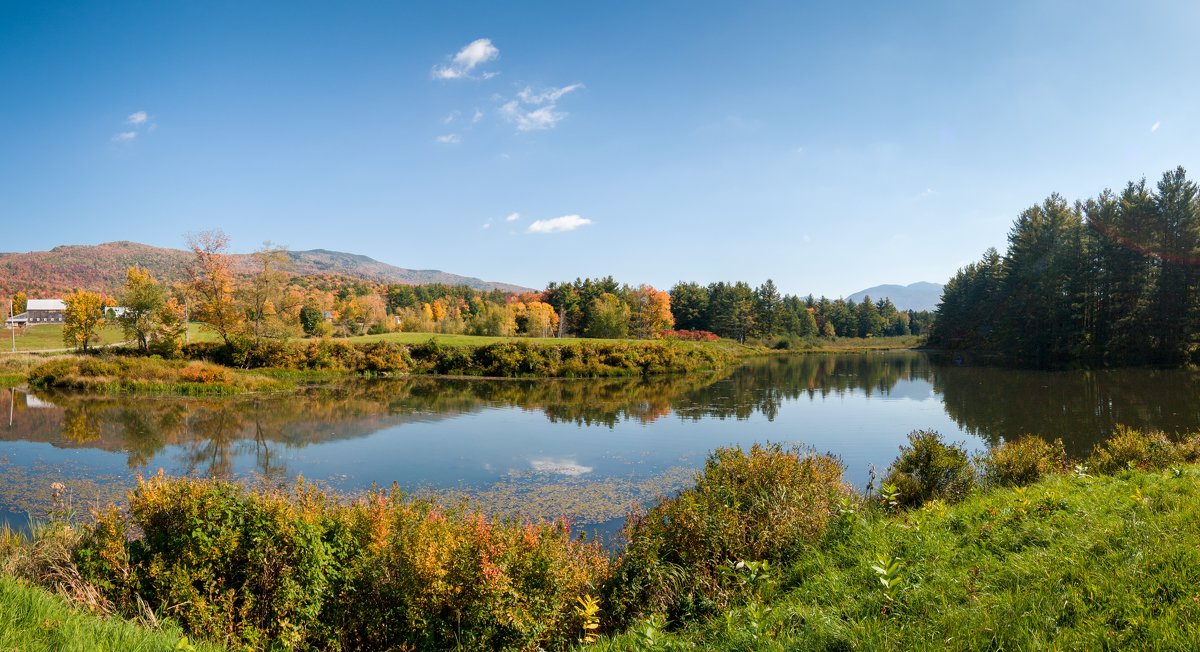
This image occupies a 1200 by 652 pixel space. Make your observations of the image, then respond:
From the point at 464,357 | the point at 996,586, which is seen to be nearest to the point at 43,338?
the point at 464,357

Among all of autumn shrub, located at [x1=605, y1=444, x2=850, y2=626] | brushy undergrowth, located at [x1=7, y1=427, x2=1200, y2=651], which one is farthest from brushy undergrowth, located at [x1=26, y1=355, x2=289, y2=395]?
autumn shrub, located at [x1=605, y1=444, x2=850, y2=626]

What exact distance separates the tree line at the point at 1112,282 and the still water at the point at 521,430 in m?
5.61

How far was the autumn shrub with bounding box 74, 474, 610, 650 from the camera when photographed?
505 cm

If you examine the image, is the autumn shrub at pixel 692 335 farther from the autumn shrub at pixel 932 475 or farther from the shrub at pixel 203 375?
the autumn shrub at pixel 932 475

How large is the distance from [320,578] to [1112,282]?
167 feet

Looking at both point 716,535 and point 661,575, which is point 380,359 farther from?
point 661,575

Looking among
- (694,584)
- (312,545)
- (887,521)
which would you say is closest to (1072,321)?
(887,521)

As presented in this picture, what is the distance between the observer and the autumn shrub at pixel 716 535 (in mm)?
5887

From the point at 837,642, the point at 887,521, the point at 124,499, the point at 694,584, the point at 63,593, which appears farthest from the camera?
the point at 124,499

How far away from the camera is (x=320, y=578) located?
5.40 metres

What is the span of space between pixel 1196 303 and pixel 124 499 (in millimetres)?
52699

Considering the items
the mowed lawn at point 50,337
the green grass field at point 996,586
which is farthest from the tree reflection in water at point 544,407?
the mowed lawn at point 50,337

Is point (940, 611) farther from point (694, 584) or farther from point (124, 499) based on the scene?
point (124, 499)

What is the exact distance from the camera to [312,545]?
5496 millimetres
